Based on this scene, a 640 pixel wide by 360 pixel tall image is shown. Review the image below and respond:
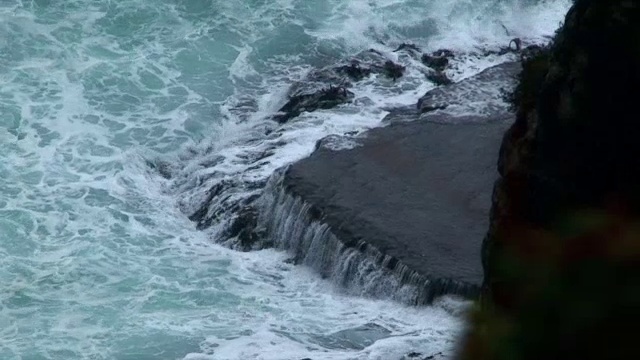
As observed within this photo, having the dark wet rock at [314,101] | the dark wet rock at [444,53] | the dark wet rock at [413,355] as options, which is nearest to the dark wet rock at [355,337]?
the dark wet rock at [413,355]

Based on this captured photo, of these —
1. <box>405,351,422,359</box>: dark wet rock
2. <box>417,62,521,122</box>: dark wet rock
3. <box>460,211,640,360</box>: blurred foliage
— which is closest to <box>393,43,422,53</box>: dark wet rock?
<box>417,62,521,122</box>: dark wet rock

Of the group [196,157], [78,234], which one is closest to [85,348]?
[78,234]

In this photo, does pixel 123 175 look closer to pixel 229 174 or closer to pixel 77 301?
pixel 229 174

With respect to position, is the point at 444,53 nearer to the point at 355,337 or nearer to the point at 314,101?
the point at 314,101

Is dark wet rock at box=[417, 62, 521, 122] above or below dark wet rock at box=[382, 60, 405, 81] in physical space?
below

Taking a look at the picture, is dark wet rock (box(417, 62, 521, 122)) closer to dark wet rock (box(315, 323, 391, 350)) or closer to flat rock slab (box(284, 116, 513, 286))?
flat rock slab (box(284, 116, 513, 286))

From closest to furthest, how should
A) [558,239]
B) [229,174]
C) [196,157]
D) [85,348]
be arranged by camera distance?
[558,239] → [85,348] → [229,174] → [196,157]
